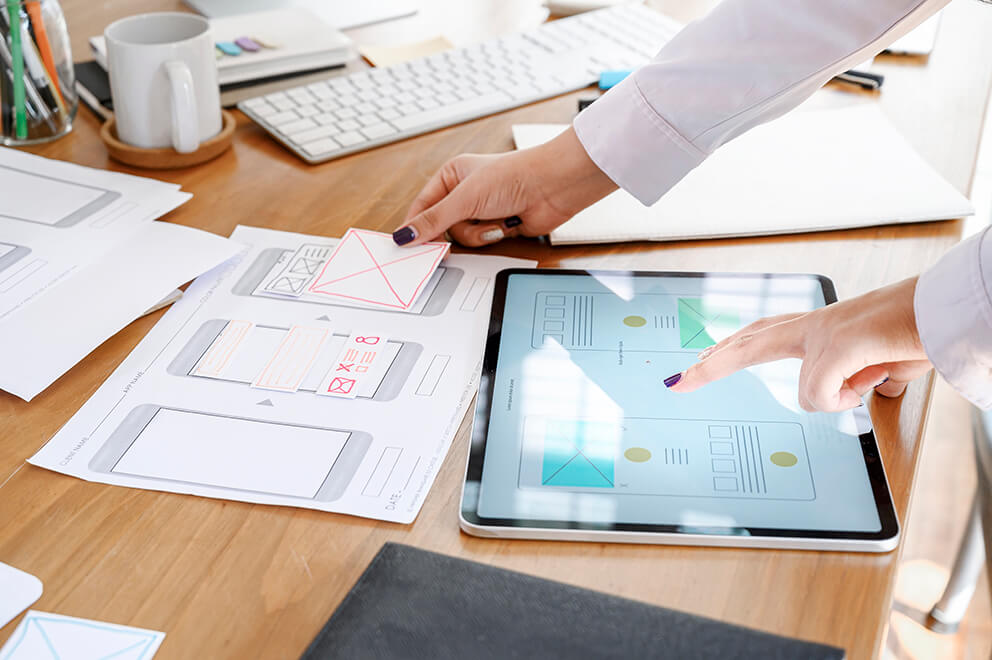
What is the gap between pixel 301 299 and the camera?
75cm

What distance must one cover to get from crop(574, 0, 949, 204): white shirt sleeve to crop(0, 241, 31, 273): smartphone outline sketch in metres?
0.51

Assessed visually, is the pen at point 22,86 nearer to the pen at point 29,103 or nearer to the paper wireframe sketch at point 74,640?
the pen at point 29,103

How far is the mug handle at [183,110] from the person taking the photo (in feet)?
2.86

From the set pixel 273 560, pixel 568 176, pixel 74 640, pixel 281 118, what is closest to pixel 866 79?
pixel 568 176

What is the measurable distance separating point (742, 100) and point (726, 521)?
40 cm

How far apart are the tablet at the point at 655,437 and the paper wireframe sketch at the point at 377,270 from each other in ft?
0.26

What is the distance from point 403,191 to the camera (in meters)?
0.91

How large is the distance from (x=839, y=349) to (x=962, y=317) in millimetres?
75

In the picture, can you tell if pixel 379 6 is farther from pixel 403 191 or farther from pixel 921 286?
pixel 921 286

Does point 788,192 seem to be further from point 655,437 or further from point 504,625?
point 504,625

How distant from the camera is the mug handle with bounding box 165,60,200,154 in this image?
0.87m

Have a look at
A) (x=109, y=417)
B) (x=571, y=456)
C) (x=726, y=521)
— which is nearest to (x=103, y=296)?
(x=109, y=417)

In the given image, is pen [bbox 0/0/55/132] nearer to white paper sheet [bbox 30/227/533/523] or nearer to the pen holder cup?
the pen holder cup

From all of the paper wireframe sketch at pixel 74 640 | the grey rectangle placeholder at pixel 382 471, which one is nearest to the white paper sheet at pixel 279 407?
the grey rectangle placeholder at pixel 382 471
